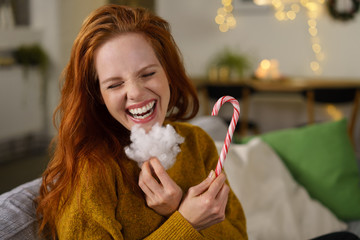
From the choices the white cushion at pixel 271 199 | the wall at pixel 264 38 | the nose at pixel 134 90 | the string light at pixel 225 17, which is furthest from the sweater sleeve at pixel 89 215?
the string light at pixel 225 17

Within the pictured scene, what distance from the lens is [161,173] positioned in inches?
38.9

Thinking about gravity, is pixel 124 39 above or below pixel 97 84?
above

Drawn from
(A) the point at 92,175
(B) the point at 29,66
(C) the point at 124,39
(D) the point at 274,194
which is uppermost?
(C) the point at 124,39

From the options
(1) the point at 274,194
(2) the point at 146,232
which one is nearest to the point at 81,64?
(2) the point at 146,232

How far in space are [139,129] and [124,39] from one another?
0.73 ft

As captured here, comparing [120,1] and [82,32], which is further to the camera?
[120,1]

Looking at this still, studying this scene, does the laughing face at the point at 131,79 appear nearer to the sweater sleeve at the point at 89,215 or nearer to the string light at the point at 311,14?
the sweater sleeve at the point at 89,215

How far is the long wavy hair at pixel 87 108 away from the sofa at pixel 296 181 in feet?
2.75

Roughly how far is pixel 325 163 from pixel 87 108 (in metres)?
1.41

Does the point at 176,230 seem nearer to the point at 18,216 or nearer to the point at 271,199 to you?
the point at 18,216

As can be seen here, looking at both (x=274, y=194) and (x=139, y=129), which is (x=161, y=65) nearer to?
(x=139, y=129)

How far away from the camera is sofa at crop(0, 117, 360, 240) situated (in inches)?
71.9

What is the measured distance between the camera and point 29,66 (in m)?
5.19

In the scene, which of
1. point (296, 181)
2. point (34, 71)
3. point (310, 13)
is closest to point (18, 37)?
point (34, 71)
